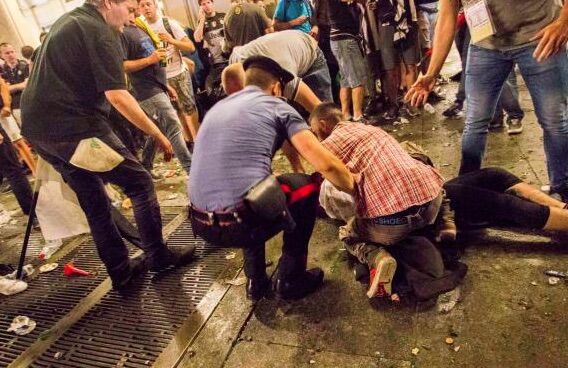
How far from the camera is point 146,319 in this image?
3.06 meters

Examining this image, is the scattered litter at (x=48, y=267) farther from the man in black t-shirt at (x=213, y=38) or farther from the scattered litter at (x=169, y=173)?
the man in black t-shirt at (x=213, y=38)

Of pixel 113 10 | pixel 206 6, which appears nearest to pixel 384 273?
pixel 113 10

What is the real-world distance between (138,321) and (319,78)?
3131mm

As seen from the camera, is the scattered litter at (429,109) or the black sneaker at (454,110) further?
the scattered litter at (429,109)

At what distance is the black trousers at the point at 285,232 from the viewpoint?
8.11 feet

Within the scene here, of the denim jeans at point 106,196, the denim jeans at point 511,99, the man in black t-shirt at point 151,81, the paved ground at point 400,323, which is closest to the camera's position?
the paved ground at point 400,323

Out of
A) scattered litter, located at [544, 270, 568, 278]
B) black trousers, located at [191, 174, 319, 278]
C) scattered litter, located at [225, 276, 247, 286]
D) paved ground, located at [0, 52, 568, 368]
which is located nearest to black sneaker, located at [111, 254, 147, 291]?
paved ground, located at [0, 52, 568, 368]

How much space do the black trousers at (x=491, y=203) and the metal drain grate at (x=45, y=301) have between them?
10.6 ft

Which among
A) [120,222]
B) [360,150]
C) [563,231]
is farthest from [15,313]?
[563,231]

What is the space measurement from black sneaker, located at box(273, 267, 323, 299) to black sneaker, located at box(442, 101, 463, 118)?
136 inches

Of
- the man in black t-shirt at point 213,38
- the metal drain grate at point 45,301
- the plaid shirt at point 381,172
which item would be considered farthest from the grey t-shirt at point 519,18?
the man in black t-shirt at point 213,38

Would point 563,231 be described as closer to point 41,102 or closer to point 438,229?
point 438,229

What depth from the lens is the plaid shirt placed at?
245cm

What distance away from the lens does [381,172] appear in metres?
2.47
